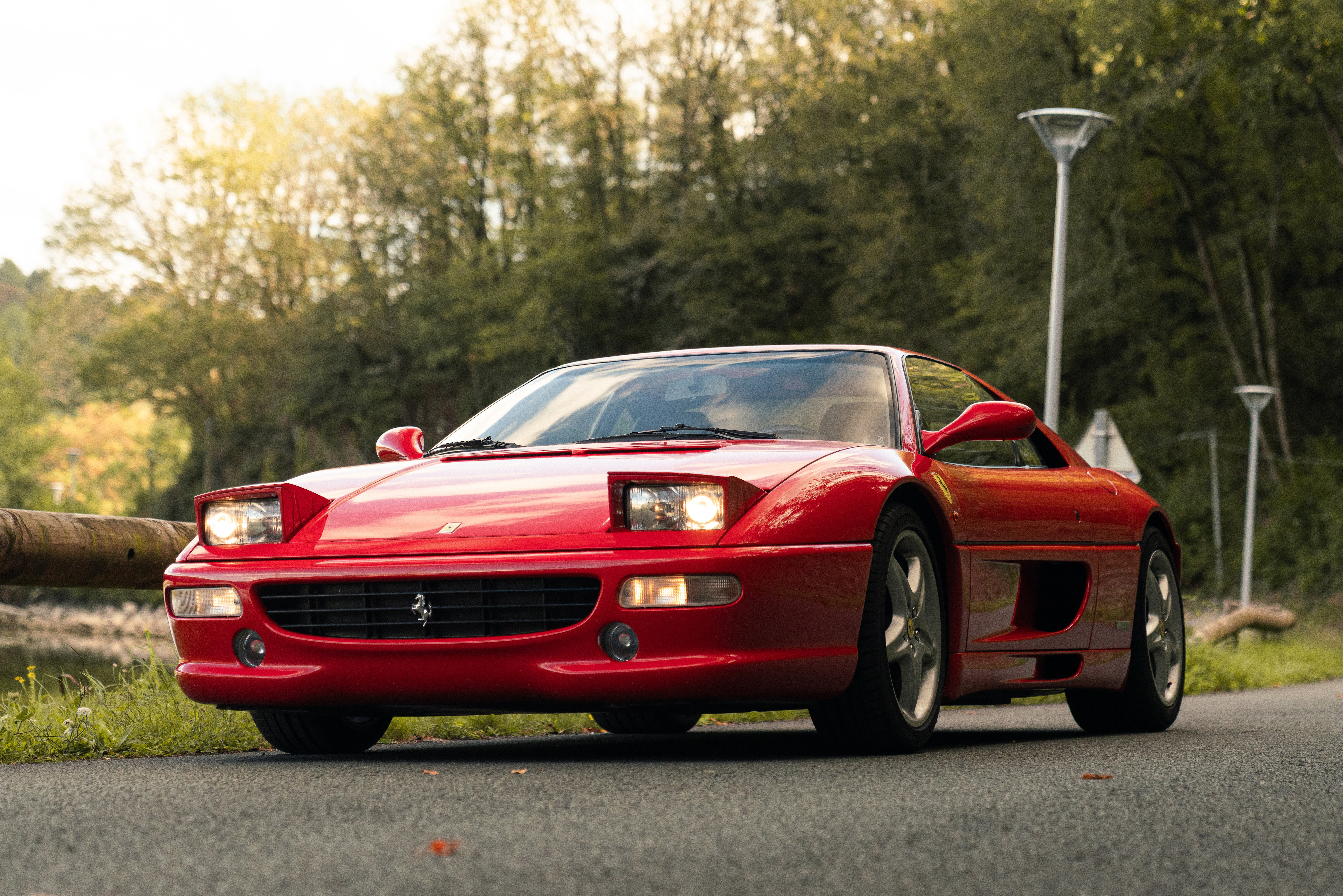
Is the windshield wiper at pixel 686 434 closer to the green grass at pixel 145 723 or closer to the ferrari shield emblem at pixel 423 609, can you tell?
the ferrari shield emblem at pixel 423 609

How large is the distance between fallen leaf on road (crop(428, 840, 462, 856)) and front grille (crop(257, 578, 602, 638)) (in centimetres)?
151

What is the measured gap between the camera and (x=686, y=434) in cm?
582

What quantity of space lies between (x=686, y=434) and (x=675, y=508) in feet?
3.05

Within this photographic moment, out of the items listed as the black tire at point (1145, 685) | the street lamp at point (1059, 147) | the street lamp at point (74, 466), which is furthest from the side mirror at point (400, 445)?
the street lamp at point (74, 466)

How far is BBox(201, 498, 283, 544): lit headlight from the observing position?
209 inches

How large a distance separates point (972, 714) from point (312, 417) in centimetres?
4836

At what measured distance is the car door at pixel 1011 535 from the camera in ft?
19.7

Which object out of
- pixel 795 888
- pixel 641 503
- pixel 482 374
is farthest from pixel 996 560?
pixel 482 374

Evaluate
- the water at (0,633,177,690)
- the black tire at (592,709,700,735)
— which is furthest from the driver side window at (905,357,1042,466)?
the water at (0,633,177,690)

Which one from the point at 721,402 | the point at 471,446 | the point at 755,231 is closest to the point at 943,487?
the point at 721,402

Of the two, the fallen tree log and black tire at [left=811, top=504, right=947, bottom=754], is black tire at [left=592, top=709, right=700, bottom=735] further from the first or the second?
the fallen tree log

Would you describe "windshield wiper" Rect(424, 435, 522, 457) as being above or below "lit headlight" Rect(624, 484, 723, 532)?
above

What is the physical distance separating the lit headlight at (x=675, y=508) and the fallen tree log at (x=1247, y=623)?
13.4m

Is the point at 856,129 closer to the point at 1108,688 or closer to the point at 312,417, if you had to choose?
the point at 312,417
